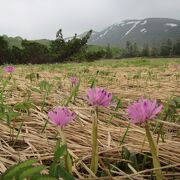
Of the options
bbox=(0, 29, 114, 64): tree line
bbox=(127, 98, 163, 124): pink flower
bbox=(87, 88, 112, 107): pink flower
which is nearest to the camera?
bbox=(127, 98, 163, 124): pink flower

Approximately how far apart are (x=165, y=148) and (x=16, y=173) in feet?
2.23

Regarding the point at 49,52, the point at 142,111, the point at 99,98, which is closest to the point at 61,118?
the point at 99,98

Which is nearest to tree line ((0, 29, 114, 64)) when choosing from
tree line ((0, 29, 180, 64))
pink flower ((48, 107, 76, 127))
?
tree line ((0, 29, 180, 64))

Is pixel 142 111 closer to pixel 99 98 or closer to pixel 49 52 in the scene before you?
pixel 99 98

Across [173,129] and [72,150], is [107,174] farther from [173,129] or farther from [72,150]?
[173,129]

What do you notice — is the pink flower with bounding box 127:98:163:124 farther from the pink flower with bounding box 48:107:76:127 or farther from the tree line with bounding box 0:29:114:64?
the tree line with bounding box 0:29:114:64

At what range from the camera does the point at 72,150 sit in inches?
55.8

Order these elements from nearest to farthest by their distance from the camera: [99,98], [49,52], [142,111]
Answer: [142,111] → [99,98] → [49,52]

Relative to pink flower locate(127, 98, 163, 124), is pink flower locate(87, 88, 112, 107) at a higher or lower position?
higher

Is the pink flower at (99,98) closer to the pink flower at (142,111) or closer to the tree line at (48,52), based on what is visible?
the pink flower at (142,111)

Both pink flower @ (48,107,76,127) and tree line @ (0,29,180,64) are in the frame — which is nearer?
pink flower @ (48,107,76,127)

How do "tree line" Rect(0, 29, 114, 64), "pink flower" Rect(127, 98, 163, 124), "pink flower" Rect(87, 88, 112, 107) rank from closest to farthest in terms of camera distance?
1. "pink flower" Rect(127, 98, 163, 124)
2. "pink flower" Rect(87, 88, 112, 107)
3. "tree line" Rect(0, 29, 114, 64)

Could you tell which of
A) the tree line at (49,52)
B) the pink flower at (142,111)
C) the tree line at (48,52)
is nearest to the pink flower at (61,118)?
the pink flower at (142,111)

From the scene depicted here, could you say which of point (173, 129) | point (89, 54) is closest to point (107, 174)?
point (173, 129)
